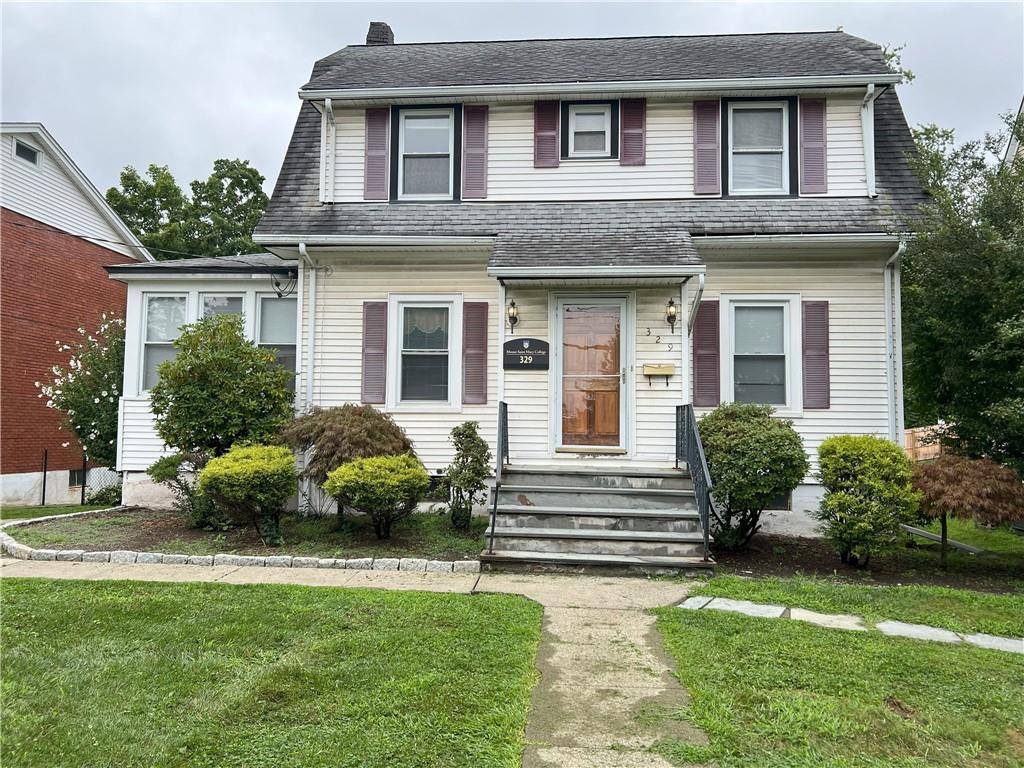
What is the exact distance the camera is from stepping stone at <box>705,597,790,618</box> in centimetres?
512

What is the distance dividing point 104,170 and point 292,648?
1224 inches

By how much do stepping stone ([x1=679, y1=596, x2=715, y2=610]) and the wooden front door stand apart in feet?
10.2

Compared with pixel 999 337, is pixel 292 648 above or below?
below

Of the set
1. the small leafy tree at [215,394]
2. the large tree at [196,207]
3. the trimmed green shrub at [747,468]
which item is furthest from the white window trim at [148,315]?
the large tree at [196,207]

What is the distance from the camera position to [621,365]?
336 inches

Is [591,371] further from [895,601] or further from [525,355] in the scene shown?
[895,601]

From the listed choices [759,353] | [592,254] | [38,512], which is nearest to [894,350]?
[759,353]

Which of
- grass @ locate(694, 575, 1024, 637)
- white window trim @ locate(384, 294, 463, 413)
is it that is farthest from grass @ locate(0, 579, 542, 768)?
white window trim @ locate(384, 294, 463, 413)

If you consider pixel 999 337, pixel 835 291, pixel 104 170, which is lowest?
pixel 999 337

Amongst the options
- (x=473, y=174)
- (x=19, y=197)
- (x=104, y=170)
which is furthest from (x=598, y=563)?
(x=104, y=170)

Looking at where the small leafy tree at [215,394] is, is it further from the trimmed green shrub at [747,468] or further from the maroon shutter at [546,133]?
the trimmed green shrub at [747,468]

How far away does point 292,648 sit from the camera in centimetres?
413

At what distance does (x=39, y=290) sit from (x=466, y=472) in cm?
1225

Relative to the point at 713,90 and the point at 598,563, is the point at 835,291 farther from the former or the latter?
the point at 598,563
